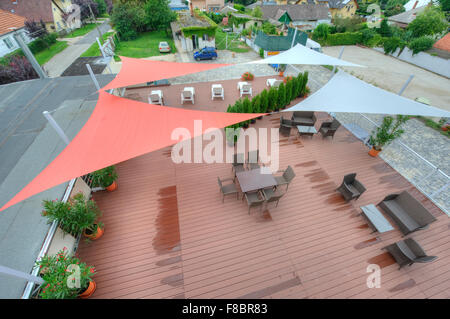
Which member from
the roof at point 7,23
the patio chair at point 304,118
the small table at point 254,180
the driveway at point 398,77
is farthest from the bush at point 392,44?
the roof at point 7,23

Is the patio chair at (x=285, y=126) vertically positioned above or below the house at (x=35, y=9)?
below

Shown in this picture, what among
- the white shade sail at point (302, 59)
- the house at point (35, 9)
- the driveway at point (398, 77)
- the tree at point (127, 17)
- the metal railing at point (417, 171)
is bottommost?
the driveway at point (398, 77)

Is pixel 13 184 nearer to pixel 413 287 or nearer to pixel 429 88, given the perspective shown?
pixel 413 287

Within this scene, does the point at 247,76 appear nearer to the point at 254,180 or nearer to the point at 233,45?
the point at 254,180

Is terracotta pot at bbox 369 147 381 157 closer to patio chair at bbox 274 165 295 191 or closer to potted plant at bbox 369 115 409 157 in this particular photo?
potted plant at bbox 369 115 409 157

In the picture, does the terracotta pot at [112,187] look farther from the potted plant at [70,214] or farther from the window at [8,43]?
the window at [8,43]

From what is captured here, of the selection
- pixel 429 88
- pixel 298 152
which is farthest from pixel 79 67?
pixel 429 88
